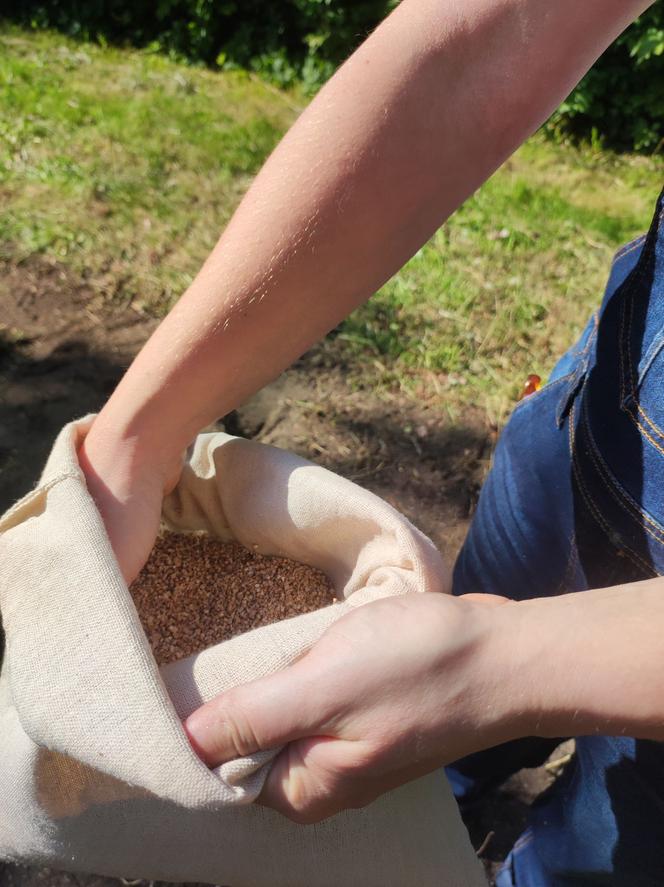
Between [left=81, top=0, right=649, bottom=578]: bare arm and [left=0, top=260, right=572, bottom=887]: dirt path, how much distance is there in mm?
1234

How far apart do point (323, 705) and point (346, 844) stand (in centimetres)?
39

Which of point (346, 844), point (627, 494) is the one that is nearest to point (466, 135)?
A: point (627, 494)

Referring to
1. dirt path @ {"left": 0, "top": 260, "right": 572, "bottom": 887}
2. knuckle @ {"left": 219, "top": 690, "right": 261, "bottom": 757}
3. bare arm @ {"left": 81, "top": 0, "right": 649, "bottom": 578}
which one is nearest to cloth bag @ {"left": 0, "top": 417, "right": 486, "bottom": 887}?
knuckle @ {"left": 219, "top": 690, "right": 261, "bottom": 757}

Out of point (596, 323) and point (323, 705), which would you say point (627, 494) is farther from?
point (323, 705)

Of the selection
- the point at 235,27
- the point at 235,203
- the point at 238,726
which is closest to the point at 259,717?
the point at 238,726

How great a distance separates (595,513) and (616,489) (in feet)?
0.23

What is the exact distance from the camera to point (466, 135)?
2.98 ft

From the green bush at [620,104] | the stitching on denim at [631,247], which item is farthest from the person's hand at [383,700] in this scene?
the green bush at [620,104]

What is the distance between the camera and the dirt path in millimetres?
2160

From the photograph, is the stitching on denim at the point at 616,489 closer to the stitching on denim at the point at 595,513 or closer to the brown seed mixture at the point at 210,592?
the stitching on denim at the point at 595,513

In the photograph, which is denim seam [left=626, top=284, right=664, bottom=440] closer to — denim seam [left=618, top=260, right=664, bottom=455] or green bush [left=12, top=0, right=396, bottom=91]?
denim seam [left=618, top=260, right=664, bottom=455]

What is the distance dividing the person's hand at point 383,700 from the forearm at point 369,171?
0.39 metres

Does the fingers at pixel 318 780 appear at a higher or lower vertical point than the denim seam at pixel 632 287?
lower

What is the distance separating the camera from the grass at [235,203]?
2670 mm
